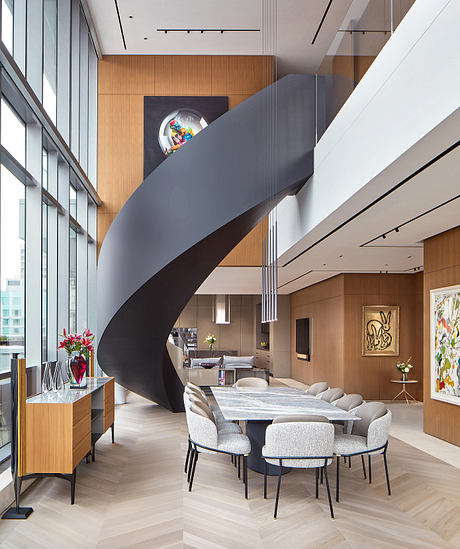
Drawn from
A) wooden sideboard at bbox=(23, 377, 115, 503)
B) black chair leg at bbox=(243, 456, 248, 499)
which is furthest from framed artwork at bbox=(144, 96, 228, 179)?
black chair leg at bbox=(243, 456, 248, 499)

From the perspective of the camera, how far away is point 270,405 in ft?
18.1

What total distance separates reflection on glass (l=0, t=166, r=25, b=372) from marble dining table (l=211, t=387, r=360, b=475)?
6.86 feet

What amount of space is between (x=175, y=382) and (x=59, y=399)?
459cm

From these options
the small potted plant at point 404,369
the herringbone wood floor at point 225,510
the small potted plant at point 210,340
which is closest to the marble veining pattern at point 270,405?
the herringbone wood floor at point 225,510

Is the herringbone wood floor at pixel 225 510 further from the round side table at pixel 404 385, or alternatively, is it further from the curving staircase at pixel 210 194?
the round side table at pixel 404 385

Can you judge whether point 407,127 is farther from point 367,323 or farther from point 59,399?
point 367,323

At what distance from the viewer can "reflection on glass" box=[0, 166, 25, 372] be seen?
4.98 m

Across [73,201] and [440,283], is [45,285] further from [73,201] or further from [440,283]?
[440,283]

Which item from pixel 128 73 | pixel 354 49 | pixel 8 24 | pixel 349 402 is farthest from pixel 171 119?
pixel 349 402

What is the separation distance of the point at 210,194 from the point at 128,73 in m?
5.80

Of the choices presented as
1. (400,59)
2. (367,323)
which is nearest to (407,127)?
(400,59)

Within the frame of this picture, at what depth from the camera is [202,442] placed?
15.5 ft

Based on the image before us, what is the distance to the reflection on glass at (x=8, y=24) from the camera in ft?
16.4

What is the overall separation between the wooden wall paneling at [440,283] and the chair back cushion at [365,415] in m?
2.26
